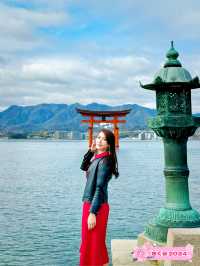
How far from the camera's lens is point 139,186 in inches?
1004

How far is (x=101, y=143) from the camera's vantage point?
4148 millimetres

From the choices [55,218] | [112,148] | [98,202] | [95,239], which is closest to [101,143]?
[112,148]

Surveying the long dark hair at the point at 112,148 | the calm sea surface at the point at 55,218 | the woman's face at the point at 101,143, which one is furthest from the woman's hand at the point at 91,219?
the calm sea surface at the point at 55,218

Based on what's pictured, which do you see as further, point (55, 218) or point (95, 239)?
point (55, 218)

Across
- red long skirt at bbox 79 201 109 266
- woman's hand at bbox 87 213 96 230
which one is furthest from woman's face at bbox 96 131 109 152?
woman's hand at bbox 87 213 96 230

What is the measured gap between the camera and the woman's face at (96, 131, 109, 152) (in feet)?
13.6

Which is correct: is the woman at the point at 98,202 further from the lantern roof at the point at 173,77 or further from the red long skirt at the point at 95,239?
the lantern roof at the point at 173,77

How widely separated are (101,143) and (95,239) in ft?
3.13

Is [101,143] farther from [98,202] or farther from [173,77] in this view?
[173,77]

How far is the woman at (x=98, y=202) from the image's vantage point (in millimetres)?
3922

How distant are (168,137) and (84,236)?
5.75ft

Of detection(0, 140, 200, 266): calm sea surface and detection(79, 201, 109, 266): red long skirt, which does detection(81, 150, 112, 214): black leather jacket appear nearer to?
detection(79, 201, 109, 266): red long skirt

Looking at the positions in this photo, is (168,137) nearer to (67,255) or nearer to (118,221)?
(67,255)

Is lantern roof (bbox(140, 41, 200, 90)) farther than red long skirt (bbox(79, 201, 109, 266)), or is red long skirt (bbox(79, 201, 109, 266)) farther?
lantern roof (bbox(140, 41, 200, 90))
